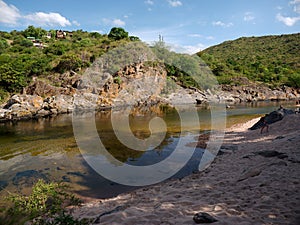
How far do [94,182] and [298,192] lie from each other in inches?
282

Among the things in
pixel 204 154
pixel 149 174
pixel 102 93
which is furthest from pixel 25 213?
pixel 102 93

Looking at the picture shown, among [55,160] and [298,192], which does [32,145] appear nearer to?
[55,160]

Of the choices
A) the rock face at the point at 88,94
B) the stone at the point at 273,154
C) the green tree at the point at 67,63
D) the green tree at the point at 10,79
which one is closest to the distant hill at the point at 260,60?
the rock face at the point at 88,94

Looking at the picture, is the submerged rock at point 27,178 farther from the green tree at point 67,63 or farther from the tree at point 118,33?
the tree at point 118,33

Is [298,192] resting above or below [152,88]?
below

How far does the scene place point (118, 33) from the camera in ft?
219

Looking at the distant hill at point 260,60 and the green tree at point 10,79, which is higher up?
the distant hill at point 260,60

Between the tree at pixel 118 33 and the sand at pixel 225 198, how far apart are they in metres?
61.9

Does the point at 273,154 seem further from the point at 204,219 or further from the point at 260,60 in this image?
the point at 260,60

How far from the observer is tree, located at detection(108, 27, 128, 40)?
65.3m

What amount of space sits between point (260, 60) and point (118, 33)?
6447cm

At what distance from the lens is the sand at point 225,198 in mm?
4562

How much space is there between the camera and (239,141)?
14219 mm

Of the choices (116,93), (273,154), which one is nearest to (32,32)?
(116,93)
